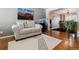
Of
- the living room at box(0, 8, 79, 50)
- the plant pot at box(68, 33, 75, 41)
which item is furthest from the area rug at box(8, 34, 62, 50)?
the plant pot at box(68, 33, 75, 41)

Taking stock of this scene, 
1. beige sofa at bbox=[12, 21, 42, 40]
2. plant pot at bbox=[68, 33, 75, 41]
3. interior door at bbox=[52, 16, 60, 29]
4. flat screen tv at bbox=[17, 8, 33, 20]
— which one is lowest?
plant pot at bbox=[68, 33, 75, 41]

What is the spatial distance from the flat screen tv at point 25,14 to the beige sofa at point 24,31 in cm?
12

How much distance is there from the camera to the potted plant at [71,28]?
1339 mm

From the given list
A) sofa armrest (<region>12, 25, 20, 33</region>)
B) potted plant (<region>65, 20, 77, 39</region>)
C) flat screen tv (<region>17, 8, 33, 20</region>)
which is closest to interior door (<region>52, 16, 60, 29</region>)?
potted plant (<region>65, 20, 77, 39</region>)

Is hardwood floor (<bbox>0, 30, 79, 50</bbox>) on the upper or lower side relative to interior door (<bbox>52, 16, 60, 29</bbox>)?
lower

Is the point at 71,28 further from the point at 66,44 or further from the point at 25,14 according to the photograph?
the point at 25,14

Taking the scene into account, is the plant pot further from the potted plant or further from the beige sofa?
the beige sofa

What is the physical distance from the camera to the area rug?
52.0 inches

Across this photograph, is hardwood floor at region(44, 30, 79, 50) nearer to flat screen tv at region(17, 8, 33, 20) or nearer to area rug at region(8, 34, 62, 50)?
area rug at region(8, 34, 62, 50)

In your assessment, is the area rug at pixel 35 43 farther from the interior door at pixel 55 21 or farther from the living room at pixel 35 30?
the interior door at pixel 55 21
